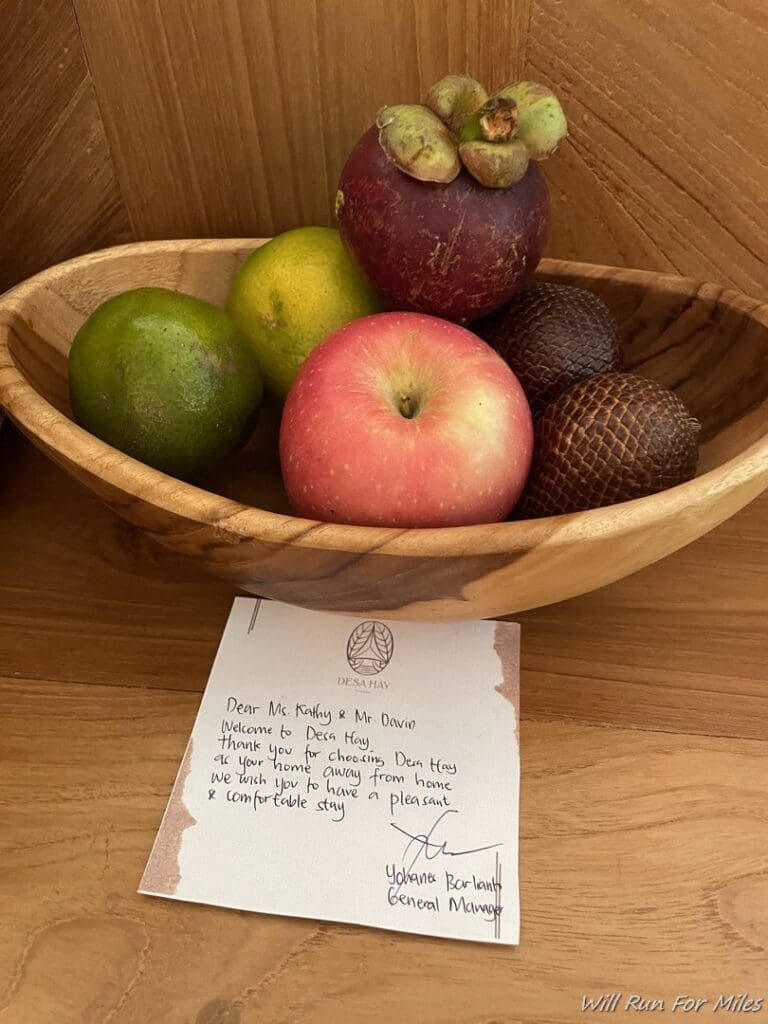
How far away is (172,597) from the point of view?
0.58 m

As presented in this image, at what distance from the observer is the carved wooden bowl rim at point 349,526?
1.22 feet

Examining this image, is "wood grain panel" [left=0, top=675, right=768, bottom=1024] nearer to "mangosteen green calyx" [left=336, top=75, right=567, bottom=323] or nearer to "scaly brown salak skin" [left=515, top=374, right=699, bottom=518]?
"scaly brown salak skin" [left=515, top=374, right=699, bottom=518]

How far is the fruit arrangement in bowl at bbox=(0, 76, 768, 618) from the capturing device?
398 millimetres

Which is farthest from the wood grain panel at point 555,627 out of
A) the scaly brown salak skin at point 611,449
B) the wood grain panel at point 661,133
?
the wood grain panel at point 661,133

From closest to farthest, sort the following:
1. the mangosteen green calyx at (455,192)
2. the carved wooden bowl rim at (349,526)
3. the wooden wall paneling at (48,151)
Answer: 1. the carved wooden bowl rim at (349,526)
2. the mangosteen green calyx at (455,192)
3. the wooden wall paneling at (48,151)

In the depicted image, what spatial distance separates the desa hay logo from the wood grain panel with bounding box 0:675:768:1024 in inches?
4.2

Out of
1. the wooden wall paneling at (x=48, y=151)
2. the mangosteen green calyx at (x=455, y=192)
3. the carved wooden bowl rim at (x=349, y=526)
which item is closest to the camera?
the carved wooden bowl rim at (x=349, y=526)

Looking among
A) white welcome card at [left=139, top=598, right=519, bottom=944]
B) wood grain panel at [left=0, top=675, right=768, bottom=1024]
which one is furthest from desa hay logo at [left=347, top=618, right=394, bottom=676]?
wood grain panel at [left=0, top=675, right=768, bottom=1024]

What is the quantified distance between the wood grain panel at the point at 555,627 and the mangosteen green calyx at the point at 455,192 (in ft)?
0.81

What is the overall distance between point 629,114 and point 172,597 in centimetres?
51

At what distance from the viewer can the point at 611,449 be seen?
45cm
